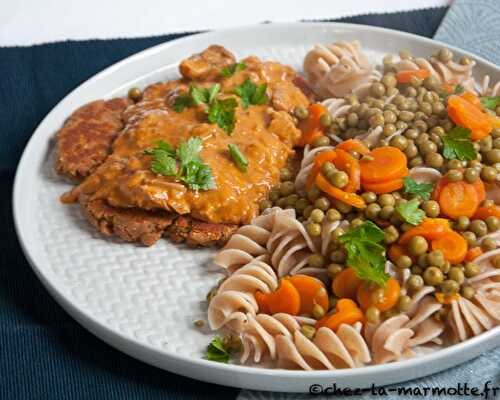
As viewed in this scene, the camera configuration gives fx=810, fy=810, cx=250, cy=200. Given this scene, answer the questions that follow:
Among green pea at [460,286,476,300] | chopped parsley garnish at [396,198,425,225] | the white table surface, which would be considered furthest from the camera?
the white table surface

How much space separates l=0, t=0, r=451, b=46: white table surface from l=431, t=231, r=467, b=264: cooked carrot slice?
15.7 feet

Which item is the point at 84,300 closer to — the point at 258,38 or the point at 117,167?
the point at 117,167

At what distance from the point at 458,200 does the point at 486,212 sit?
0.25 m

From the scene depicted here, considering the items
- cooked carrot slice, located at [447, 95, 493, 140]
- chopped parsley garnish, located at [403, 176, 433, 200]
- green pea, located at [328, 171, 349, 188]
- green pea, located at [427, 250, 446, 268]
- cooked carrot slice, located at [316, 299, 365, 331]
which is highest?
cooked carrot slice, located at [447, 95, 493, 140]

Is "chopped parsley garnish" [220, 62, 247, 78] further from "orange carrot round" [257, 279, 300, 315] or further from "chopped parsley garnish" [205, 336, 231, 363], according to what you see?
"chopped parsley garnish" [205, 336, 231, 363]

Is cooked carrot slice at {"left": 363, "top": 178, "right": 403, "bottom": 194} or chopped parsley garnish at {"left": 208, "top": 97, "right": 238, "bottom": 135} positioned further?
chopped parsley garnish at {"left": 208, "top": 97, "right": 238, "bottom": 135}

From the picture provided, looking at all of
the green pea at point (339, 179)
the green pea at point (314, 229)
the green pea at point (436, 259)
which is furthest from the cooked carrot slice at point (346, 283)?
the green pea at point (339, 179)

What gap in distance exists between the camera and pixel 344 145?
22.6ft

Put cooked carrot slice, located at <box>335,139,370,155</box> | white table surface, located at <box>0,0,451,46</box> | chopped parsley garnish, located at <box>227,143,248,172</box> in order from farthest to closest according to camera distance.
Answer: white table surface, located at <box>0,0,451,46</box>, chopped parsley garnish, located at <box>227,143,248,172</box>, cooked carrot slice, located at <box>335,139,370,155</box>

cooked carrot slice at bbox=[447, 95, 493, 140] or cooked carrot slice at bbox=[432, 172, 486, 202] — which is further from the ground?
cooked carrot slice at bbox=[447, 95, 493, 140]

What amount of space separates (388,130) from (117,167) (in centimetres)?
237

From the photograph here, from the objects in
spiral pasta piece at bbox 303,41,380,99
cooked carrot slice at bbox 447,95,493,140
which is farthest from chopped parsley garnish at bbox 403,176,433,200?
spiral pasta piece at bbox 303,41,380,99

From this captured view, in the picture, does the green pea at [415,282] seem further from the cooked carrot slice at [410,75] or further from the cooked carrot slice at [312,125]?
the cooked carrot slice at [410,75]

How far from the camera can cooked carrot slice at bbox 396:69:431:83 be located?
7.95 meters
